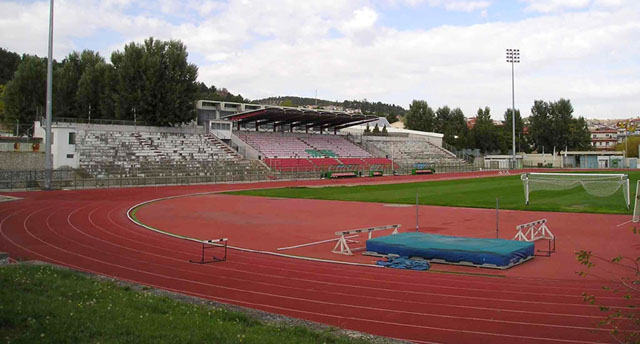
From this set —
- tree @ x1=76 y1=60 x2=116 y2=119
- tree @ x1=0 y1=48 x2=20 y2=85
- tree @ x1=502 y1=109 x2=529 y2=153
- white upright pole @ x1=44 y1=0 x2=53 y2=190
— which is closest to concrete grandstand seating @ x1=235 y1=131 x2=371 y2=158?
tree @ x1=76 y1=60 x2=116 y2=119

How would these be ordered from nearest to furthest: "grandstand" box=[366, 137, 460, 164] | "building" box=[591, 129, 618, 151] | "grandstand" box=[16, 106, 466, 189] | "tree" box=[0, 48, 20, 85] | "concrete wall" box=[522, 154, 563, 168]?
"grandstand" box=[16, 106, 466, 189] < "grandstand" box=[366, 137, 460, 164] < "concrete wall" box=[522, 154, 563, 168] < "tree" box=[0, 48, 20, 85] < "building" box=[591, 129, 618, 151]

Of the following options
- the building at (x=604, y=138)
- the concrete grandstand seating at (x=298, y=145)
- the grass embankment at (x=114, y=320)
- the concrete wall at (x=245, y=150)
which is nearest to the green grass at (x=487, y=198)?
the concrete wall at (x=245, y=150)

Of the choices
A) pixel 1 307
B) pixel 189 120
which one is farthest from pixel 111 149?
→ pixel 1 307

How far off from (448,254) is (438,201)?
20247 mm

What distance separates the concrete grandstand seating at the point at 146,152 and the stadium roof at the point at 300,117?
21.1 feet

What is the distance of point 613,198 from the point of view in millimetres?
33188

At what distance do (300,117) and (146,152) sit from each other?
24687 mm

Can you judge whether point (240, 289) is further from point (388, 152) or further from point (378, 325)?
point (388, 152)

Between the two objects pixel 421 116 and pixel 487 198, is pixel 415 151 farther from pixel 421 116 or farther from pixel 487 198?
pixel 487 198

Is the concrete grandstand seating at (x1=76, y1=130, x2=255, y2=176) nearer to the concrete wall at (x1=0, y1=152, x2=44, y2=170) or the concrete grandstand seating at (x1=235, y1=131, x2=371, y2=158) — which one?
the concrete wall at (x1=0, y1=152, x2=44, y2=170)

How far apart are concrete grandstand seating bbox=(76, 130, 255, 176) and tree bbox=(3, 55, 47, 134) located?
60.3ft

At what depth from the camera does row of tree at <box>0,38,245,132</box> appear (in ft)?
206

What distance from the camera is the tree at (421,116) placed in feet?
417

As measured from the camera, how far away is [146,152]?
5497 centimetres
